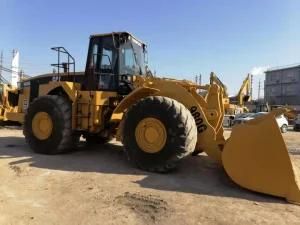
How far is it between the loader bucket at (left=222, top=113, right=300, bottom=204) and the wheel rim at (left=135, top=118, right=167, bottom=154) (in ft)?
4.33

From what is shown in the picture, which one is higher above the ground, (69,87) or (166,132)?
(69,87)

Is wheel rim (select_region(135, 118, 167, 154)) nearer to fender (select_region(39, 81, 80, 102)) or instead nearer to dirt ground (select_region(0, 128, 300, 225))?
dirt ground (select_region(0, 128, 300, 225))

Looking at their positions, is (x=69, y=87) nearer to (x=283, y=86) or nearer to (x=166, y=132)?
(x=166, y=132)

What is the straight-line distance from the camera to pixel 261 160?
668 cm

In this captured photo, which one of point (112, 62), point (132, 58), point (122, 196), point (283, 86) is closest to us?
point (122, 196)

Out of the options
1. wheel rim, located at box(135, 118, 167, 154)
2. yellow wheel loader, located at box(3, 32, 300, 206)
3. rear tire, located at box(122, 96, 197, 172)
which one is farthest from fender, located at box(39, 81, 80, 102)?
wheel rim, located at box(135, 118, 167, 154)

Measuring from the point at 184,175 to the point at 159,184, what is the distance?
2.79ft

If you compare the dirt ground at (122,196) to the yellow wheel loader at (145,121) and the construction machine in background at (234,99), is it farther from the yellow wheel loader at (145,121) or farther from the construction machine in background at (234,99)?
the construction machine in background at (234,99)

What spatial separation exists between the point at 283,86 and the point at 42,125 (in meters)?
76.5

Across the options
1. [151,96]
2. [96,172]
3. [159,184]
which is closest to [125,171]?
[96,172]

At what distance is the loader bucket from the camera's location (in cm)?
645

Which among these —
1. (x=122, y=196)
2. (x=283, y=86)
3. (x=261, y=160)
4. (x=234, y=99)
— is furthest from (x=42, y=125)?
(x=283, y=86)

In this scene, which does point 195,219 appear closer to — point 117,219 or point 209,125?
point 117,219

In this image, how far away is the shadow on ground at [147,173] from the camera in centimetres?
678
